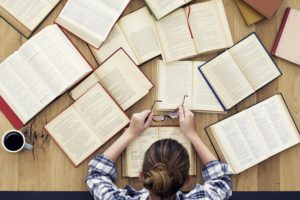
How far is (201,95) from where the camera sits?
152 cm

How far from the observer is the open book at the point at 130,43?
1.52 meters

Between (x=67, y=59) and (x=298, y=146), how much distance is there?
2.78 ft

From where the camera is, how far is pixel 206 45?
4.99 ft

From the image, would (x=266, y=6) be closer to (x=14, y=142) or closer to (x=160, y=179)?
(x=160, y=179)

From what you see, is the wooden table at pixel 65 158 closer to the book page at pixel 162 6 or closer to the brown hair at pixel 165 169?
the book page at pixel 162 6

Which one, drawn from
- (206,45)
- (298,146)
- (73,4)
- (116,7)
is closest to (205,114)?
(206,45)

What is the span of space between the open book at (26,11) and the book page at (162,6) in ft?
1.07

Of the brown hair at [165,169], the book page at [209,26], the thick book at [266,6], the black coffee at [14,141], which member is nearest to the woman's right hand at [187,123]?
the book page at [209,26]

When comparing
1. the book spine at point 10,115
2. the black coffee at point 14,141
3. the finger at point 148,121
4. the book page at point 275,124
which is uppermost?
the book spine at point 10,115

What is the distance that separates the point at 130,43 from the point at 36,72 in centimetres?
33

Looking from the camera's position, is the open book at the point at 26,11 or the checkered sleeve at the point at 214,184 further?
the open book at the point at 26,11

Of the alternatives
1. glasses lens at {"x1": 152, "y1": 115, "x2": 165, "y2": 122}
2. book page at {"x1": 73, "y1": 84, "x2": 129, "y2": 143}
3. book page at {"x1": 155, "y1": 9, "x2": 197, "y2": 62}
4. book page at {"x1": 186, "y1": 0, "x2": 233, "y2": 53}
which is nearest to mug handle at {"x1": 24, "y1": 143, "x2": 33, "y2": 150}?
book page at {"x1": 73, "y1": 84, "x2": 129, "y2": 143}

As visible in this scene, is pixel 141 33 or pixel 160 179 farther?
pixel 141 33

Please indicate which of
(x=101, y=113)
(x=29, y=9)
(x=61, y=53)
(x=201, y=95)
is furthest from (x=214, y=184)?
(x=29, y=9)
